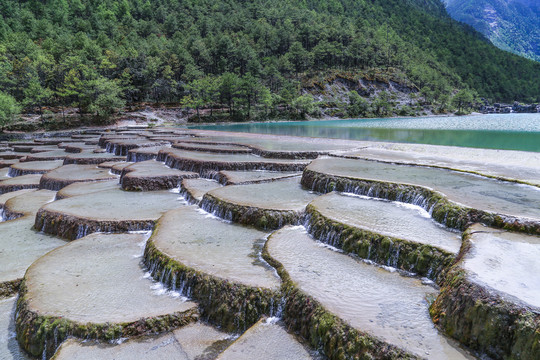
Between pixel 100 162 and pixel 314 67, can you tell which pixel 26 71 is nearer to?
pixel 100 162

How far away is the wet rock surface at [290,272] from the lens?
15.2 feet

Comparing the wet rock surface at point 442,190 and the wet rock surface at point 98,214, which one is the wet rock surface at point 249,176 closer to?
the wet rock surface at point 442,190

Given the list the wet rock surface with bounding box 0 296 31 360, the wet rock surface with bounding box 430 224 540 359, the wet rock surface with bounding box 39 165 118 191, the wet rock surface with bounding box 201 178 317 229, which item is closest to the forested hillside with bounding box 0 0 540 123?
the wet rock surface with bounding box 39 165 118 191

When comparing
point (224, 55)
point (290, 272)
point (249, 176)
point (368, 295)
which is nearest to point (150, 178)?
point (249, 176)

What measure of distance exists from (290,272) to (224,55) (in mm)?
100912

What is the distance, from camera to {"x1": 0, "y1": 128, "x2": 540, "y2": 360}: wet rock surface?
4.63 m

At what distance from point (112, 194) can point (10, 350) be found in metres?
8.13

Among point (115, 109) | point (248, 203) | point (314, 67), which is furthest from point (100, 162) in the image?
point (314, 67)

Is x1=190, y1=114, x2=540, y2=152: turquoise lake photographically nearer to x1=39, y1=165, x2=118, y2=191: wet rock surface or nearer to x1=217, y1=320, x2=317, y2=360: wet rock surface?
x1=39, y1=165, x2=118, y2=191: wet rock surface

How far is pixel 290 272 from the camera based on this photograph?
6270mm

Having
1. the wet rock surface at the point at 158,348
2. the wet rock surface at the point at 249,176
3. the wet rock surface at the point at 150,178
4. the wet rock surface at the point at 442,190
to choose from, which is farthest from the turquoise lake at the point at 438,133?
the wet rock surface at the point at 158,348

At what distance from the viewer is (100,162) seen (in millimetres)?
21031

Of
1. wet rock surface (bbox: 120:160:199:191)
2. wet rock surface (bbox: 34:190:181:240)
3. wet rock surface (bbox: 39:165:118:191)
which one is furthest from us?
wet rock surface (bbox: 39:165:118:191)

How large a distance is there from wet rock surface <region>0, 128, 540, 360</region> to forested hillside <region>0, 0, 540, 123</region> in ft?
164
